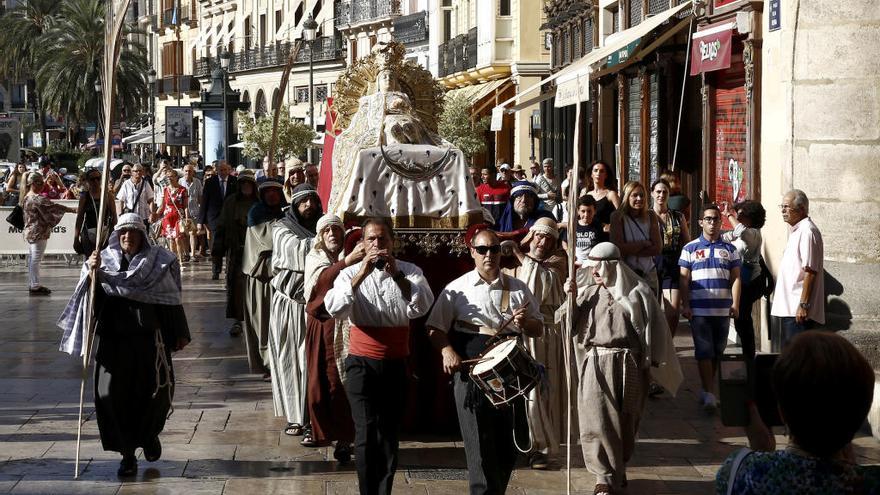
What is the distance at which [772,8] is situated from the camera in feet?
42.0

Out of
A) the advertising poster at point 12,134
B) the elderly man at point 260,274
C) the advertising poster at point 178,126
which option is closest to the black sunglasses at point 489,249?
the elderly man at point 260,274

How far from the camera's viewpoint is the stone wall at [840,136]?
11.3 meters

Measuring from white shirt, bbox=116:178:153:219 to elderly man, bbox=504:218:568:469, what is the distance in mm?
14773

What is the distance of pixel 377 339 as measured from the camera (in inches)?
301

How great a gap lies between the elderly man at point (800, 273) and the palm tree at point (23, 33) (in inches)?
Answer: 2797

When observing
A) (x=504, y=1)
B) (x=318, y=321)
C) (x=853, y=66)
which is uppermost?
(x=504, y=1)

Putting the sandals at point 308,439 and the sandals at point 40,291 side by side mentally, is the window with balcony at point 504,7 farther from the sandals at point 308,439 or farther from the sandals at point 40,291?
the sandals at point 308,439

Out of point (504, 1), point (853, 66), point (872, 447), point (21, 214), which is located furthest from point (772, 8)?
point (504, 1)

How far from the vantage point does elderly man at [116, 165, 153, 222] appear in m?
23.2

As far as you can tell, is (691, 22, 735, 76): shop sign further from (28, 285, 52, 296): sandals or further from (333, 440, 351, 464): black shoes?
(28, 285, 52, 296): sandals

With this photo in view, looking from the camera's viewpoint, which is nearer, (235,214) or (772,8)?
(772,8)

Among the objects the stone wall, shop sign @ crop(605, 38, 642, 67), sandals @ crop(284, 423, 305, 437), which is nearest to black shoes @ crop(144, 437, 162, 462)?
sandals @ crop(284, 423, 305, 437)

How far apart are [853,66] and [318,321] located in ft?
16.0

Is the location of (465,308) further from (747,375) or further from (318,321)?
(747,375)
